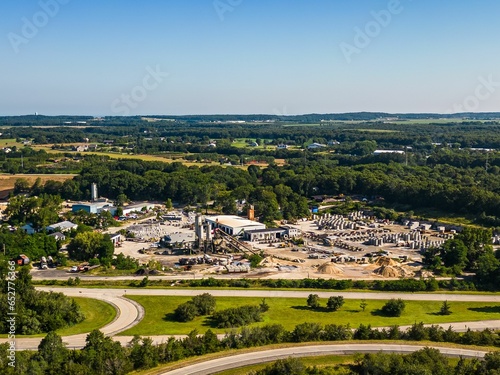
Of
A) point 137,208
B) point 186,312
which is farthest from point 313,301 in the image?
point 137,208

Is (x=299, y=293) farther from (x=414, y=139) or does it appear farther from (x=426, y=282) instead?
(x=414, y=139)

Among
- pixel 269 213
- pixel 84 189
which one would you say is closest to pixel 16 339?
pixel 269 213

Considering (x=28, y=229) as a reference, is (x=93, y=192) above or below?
above

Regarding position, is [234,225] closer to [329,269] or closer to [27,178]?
[329,269]

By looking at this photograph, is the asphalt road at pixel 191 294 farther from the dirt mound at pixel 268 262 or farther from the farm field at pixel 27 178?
the farm field at pixel 27 178

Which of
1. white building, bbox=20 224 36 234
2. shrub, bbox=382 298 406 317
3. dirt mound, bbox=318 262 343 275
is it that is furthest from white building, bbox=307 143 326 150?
shrub, bbox=382 298 406 317

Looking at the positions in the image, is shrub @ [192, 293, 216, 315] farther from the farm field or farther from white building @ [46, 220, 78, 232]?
the farm field

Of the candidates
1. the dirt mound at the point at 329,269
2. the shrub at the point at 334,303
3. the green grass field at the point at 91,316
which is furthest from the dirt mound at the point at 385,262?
the green grass field at the point at 91,316
